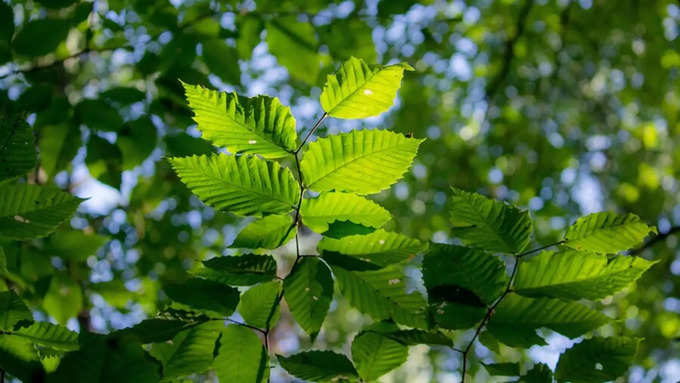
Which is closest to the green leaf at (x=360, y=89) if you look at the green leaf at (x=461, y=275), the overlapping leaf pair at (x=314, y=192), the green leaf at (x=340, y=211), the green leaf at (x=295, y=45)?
the overlapping leaf pair at (x=314, y=192)

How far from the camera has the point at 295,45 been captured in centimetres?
157

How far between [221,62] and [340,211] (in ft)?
3.29

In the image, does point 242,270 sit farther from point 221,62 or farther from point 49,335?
point 221,62

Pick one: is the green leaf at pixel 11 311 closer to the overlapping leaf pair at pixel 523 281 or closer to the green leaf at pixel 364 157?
the green leaf at pixel 364 157

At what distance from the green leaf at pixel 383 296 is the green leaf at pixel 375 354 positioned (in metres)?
0.11

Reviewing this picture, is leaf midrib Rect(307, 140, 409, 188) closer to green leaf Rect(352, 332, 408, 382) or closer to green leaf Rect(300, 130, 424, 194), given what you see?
green leaf Rect(300, 130, 424, 194)

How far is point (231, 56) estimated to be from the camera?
1.54m

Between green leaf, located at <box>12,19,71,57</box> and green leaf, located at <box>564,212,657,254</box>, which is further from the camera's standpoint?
green leaf, located at <box>12,19,71,57</box>

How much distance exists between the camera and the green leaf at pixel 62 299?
1480 mm

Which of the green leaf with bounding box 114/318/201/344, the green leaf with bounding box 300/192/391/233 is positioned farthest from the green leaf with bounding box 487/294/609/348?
the green leaf with bounding box 114/318/201/344

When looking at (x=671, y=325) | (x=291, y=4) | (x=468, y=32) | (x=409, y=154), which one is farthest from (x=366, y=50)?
(x=671, y=325)

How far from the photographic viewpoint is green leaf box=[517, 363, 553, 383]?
693 millimetres

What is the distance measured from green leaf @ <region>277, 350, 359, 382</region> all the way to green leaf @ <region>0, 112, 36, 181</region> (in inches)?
19.9

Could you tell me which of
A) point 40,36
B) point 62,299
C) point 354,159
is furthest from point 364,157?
point 62,299
